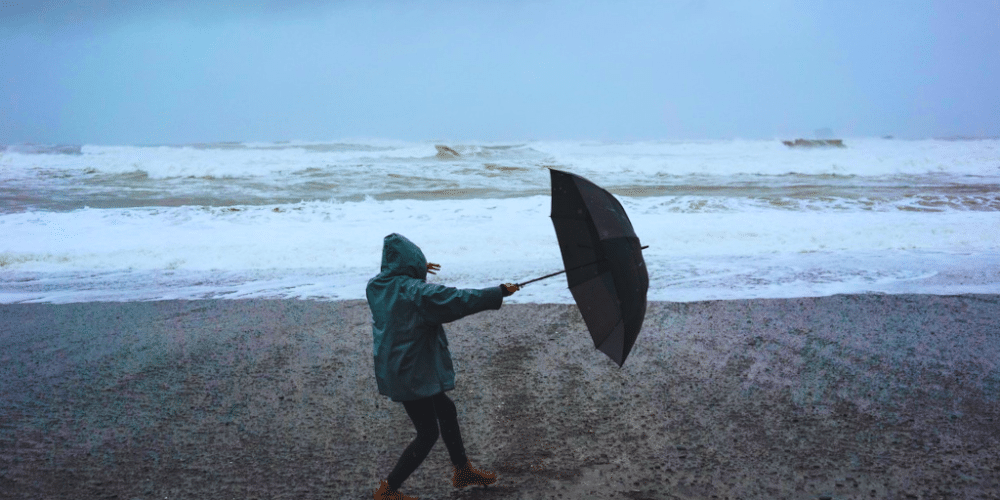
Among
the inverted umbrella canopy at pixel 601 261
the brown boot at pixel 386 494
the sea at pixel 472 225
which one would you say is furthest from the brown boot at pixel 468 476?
the sea at pixel 472 225

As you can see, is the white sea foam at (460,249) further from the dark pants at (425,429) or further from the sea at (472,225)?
the dark pants at (425,429)

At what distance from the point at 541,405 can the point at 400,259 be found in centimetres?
203

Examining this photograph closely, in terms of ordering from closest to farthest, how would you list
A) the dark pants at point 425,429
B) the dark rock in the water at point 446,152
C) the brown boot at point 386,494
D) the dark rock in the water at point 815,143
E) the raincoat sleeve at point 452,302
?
the raincoat sleeve at point 452,302
the dark pants at point 425,429
the brown boot at point 386,494
the dark rock in the water at point 446,152
the dark rock in the water at point 815,143

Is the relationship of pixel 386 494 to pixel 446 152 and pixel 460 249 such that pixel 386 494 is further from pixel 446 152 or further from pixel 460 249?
pixel 446 152

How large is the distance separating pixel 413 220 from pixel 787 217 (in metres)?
7.67

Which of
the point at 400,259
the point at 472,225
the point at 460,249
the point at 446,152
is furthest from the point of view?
the point at 446,152

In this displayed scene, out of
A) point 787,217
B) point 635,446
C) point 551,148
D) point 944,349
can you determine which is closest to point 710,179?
point 787,217

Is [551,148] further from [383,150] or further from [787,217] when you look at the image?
[787,217]

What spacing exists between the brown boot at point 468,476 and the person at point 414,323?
0.35m

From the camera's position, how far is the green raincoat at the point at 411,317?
296 cm

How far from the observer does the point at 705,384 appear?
4969 mm

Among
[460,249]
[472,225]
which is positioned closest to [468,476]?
[460,249]

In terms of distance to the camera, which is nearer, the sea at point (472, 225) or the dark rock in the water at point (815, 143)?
the sea at point (472, 225)

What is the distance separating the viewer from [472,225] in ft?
43.8
